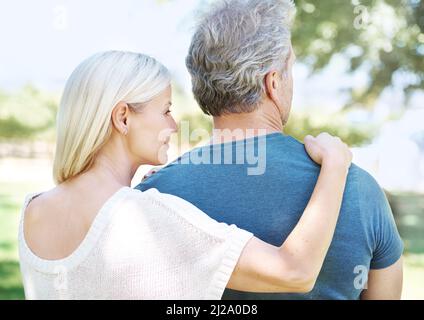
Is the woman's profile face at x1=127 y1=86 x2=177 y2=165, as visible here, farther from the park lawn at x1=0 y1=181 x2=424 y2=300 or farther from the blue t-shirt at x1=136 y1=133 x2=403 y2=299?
the park lawn at x1=0 y1=181 x2=424 y2=300

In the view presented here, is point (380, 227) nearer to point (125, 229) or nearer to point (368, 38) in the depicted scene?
point (125, 229)

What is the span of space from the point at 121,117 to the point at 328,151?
17.9 inches

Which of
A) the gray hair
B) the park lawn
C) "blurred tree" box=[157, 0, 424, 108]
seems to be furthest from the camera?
"blurred tree" box=[157, 0, 424, 108]

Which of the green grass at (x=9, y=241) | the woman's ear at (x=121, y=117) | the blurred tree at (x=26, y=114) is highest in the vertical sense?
the woman's ear at (x=121, y=117)

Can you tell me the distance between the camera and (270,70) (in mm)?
1509

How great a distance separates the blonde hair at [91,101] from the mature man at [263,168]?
0.61 ft

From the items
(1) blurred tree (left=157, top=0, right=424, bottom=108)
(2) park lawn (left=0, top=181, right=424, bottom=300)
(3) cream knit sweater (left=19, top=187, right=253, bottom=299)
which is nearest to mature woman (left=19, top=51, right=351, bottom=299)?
(3) cream knit sweater (left=19, top=187, right=253, bottom=299)

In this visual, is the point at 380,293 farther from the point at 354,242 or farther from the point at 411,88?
the point at 411,88

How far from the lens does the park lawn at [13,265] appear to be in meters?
4.89

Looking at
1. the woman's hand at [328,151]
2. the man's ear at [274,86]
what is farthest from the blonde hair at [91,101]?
the woman's hand at [328,151]

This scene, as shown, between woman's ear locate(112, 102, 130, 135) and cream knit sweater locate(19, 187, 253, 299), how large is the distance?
0.19m

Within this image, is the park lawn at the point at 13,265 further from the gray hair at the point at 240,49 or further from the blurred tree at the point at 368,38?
the gray hair at the point at 240,49

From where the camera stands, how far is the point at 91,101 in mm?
1384

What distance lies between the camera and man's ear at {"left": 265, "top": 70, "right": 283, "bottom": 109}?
151 centimetres
